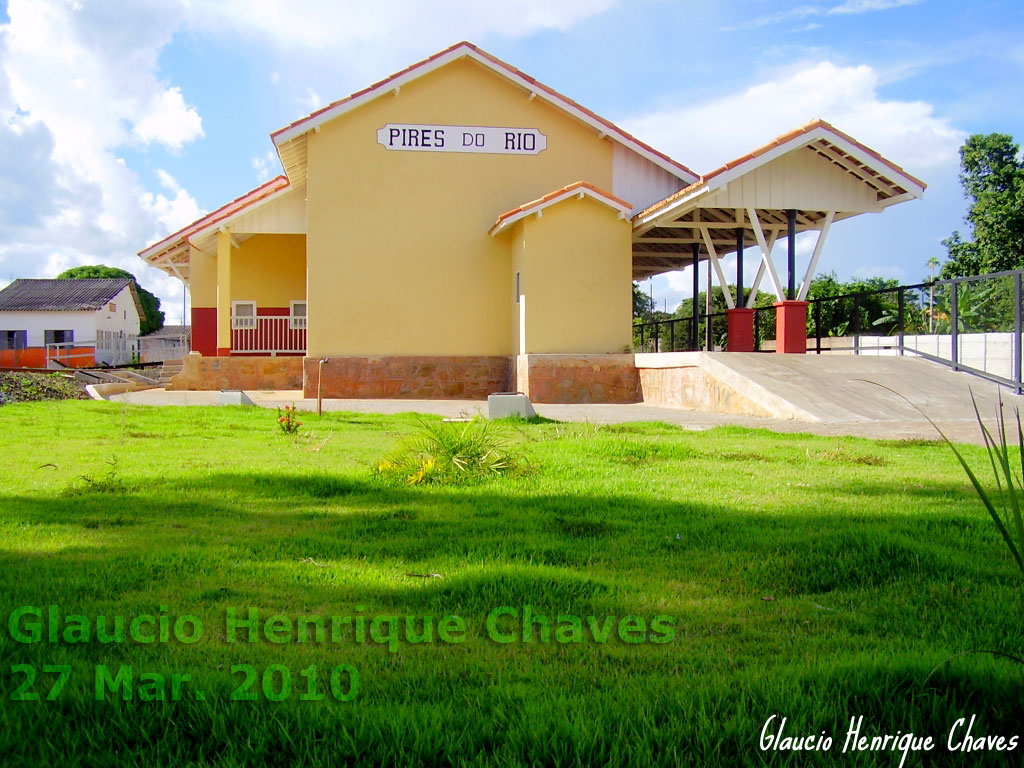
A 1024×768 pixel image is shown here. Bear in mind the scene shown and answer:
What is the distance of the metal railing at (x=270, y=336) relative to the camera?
22.7m

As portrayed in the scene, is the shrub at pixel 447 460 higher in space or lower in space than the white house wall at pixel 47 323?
lower

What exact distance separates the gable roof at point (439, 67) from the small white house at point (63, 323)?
34428mm

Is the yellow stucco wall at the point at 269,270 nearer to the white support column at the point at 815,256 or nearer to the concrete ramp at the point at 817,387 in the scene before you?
the concrete ramp at the point at 817,387

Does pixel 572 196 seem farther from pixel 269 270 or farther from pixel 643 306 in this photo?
pixel 643 306

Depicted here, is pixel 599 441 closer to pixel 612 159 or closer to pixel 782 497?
pixel 782 497

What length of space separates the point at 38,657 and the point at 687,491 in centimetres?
410

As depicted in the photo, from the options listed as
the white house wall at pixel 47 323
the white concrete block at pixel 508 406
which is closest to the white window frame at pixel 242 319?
the white concrete block at pixel 508 406

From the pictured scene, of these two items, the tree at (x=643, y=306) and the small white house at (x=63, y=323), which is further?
the tree at (x=643, y=306)

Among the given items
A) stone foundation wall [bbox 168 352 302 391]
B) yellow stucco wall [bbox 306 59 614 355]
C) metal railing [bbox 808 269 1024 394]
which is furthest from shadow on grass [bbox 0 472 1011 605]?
stone foundation wall [bbox 168 352 302 391]

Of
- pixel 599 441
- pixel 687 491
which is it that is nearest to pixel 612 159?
pixel 599 441

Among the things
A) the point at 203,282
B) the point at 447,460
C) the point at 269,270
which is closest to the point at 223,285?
the point at 269,270

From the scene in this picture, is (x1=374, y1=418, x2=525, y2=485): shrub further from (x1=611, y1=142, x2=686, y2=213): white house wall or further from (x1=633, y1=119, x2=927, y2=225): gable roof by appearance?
(x1=611, y1=142, x2=686, y2=213): white house wall

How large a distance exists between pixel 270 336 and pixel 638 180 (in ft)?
34.2

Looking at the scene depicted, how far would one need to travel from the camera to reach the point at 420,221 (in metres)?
18.7
